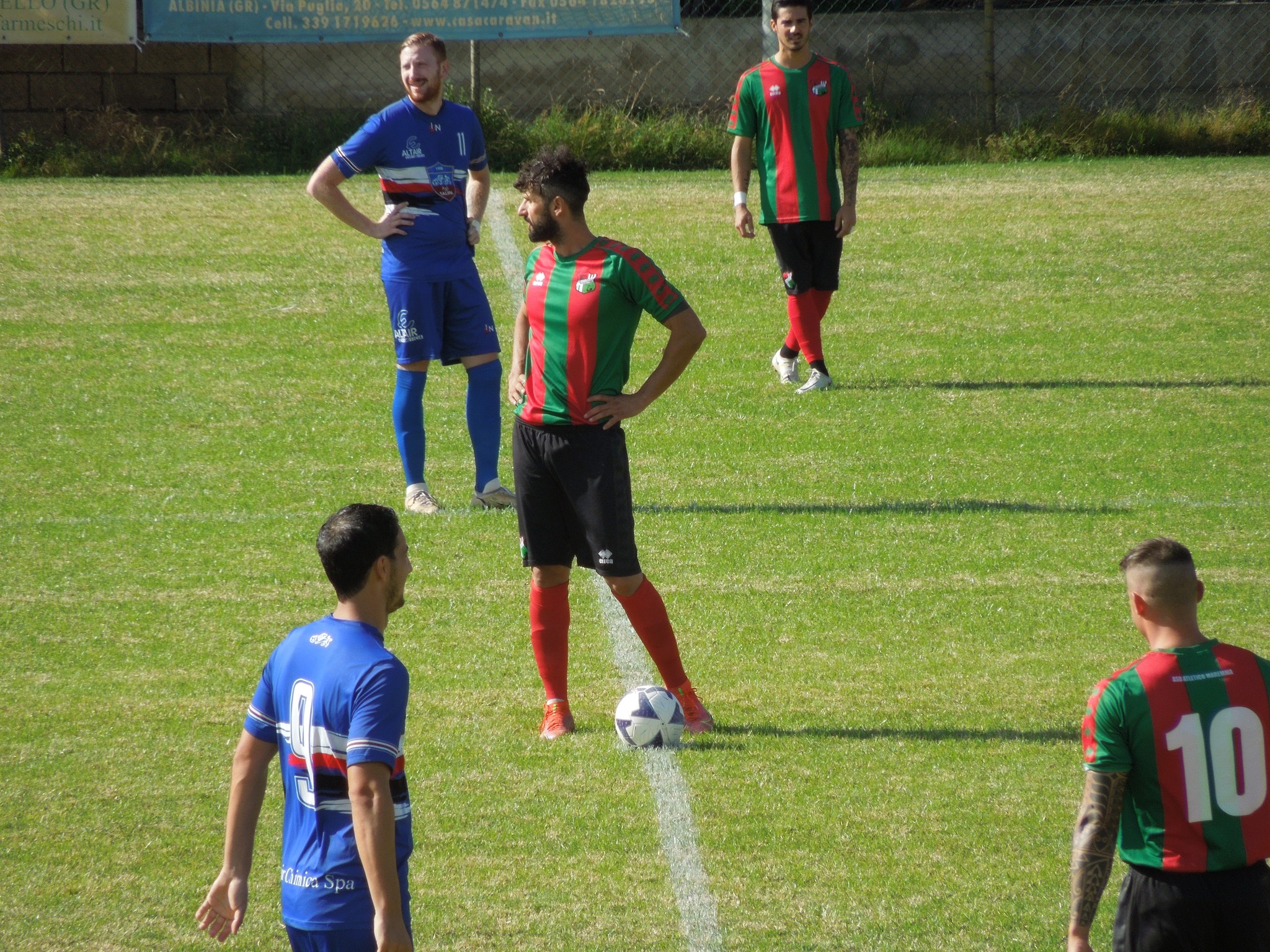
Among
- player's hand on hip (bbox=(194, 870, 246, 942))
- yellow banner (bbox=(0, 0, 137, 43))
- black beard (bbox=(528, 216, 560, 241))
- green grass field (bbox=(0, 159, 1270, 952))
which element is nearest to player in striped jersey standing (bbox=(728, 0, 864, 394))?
green grass field (bbox=(0, 159, 1270, 952))

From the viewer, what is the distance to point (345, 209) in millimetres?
8117

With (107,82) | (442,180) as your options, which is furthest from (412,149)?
(107,82)

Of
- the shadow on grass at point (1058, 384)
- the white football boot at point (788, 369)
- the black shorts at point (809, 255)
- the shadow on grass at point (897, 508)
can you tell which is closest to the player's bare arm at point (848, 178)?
the black shorts at point (809, 255)

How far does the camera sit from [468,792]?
195 inches

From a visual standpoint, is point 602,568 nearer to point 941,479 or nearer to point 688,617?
point 688,617

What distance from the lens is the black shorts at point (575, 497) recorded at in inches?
204

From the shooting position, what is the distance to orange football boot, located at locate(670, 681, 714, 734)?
5379 mm

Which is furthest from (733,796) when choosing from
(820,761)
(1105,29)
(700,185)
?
(1105,29)

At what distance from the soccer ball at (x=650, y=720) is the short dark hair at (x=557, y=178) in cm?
185

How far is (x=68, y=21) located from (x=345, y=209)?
923 cm

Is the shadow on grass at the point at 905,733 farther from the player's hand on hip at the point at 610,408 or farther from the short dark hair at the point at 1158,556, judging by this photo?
the short dark hair at the point at 1158,556

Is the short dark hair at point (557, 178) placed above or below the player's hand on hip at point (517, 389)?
above

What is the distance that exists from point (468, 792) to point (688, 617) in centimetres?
194

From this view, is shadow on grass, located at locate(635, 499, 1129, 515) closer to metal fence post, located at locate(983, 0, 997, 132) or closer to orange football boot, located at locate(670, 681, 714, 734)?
orange football boot, located at locate(670, 681, 714, 734)
